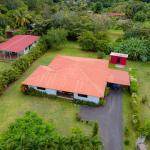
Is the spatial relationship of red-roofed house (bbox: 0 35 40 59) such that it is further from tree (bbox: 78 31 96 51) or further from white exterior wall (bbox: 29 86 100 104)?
white exterior wall (bbox: 29 86 100 104)

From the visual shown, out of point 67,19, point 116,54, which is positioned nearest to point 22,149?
point 116,54

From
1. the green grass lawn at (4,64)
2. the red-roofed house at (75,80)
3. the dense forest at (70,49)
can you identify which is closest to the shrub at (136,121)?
the dense forest at (70,49)

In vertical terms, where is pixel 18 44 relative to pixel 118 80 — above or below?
above

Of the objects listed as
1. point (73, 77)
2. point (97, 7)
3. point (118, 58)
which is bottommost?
point (118, 58)

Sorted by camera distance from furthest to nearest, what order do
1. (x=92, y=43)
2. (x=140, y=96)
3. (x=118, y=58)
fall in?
(x=92, y=43) < (x=118, y=58) < (x=140, y=96)

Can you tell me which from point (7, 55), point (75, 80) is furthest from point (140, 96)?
point (7, 55)

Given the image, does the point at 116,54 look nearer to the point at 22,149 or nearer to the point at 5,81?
the point at 5,81

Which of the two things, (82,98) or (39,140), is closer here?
(39,140)

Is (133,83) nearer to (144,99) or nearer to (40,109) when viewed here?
(144,99)
